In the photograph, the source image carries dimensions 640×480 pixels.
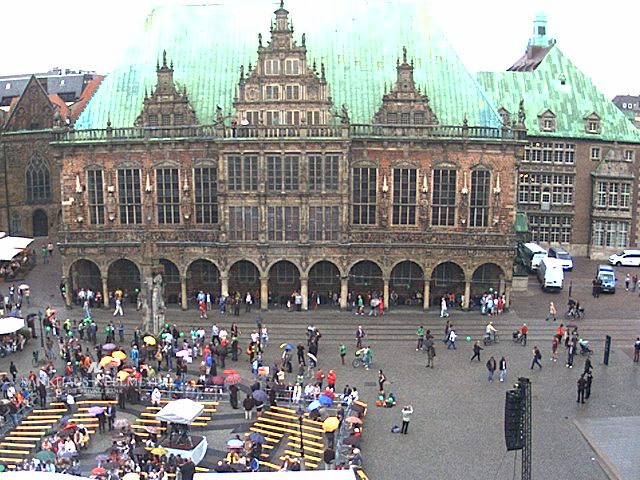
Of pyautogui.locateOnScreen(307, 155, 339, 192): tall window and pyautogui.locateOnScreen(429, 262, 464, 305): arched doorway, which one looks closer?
pyautogui.locateOnScreen(307, 155, 339, 192): tall window

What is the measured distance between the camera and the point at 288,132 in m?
54.2

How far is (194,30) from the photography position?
6162 cm

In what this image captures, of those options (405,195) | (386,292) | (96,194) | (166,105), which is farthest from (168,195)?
(386,292)

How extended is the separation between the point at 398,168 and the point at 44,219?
4309cm

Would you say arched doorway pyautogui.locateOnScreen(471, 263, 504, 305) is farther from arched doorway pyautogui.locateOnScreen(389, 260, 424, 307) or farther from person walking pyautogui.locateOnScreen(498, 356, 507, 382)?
person walking pyautogui.locateOnScreen(498, 356, 507, 382)

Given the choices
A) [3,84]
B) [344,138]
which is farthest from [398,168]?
[3,84]

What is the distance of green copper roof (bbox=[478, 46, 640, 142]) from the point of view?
247ft

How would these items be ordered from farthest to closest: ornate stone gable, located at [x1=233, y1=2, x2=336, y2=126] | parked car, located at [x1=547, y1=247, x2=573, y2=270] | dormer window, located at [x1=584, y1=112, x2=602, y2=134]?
dormer window, located at [x1=584, y1=112, x2=602, y2=134] → parked car, located at [x1=547, y1=247, x2=573, y2=270] → ornate stone gable, located at [x1=233, y1=2, x2=336, y2=126]

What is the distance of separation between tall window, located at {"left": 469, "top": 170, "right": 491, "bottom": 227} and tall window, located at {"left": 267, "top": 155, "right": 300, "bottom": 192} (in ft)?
42.0

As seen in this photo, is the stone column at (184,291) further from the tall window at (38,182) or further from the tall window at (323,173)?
the tall window at (38,182)

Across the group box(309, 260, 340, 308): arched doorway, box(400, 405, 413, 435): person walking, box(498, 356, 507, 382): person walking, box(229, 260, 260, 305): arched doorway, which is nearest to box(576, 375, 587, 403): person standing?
box(498, 356, 507, 382): person walking

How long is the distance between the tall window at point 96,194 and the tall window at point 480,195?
2739 cm

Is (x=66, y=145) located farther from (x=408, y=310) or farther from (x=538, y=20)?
(x=538, y=20)

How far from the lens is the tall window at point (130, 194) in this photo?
5669cm
